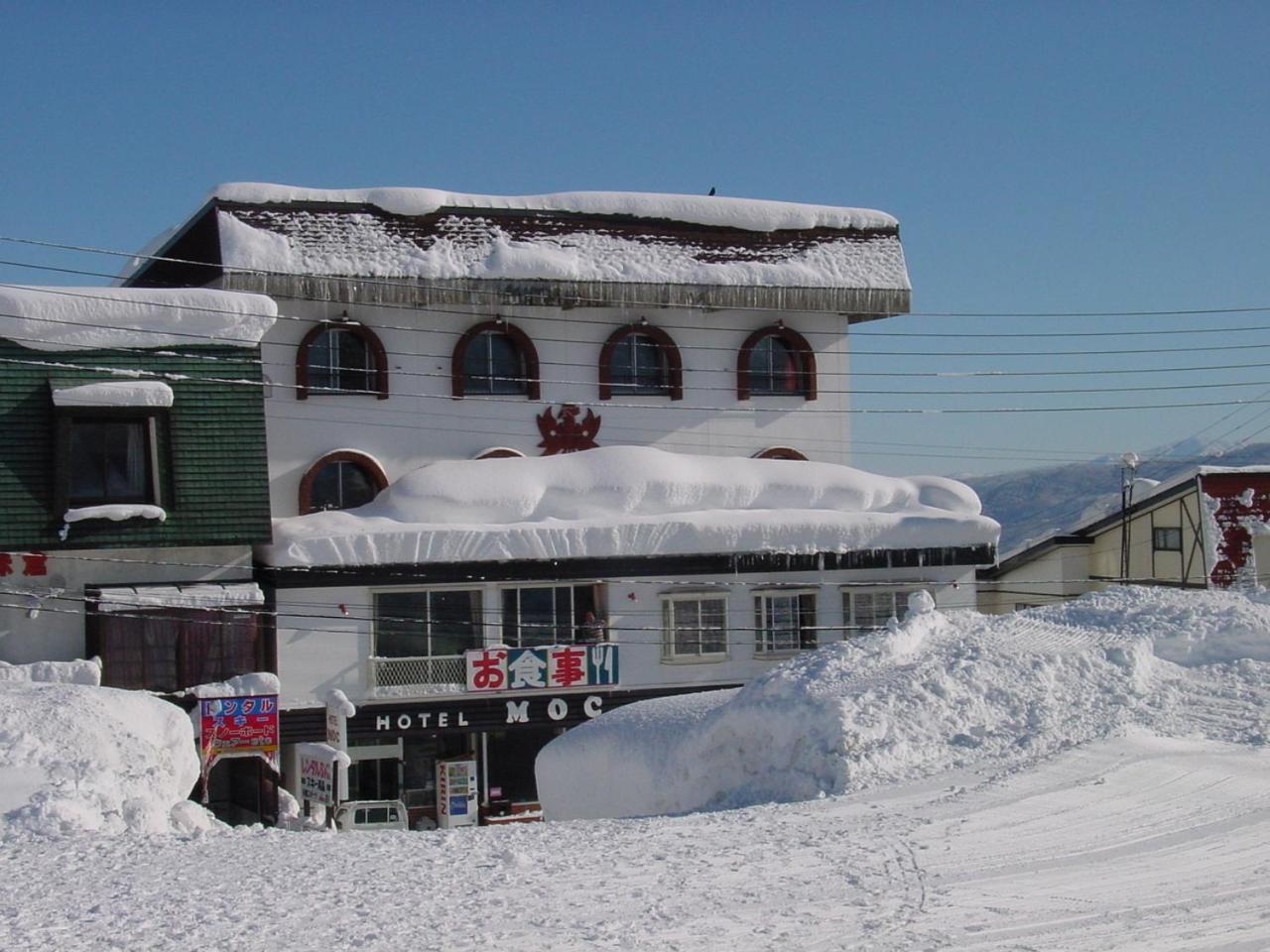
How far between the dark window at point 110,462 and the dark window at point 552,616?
6334 mm

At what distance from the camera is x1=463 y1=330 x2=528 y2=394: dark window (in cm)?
2762

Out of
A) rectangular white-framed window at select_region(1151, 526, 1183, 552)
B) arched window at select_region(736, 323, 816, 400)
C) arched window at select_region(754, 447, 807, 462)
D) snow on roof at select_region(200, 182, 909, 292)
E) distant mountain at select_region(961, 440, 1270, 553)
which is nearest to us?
snow on roof at select_region(200, 182, 909, 292)

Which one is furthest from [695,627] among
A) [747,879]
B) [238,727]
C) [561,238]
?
[747,879]

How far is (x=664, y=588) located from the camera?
26.2 metres

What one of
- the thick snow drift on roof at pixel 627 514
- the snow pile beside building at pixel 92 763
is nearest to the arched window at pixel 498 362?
the thick snow drift on roof at pixel 627 514

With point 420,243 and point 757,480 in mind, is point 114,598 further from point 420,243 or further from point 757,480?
point 757,480

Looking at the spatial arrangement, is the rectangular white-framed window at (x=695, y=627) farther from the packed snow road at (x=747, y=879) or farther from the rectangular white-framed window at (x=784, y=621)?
the packed snow road at (x=747, y=879)

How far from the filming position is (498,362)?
27859 millimetres

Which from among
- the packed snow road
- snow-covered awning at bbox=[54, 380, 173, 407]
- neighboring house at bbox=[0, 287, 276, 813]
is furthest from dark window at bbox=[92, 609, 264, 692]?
the packed snow road

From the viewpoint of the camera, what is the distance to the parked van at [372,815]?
2294 centimetres

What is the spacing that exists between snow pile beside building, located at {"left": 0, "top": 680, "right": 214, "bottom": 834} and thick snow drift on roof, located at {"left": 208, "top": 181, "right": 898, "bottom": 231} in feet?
35.0

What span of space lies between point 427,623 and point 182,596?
13.8ft

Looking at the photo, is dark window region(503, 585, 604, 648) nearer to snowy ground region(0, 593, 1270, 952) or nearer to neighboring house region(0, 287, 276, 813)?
neighboring house region(0, 287, 276, 813)

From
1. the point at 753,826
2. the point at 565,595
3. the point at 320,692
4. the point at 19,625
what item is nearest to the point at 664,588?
the point at 565,595
